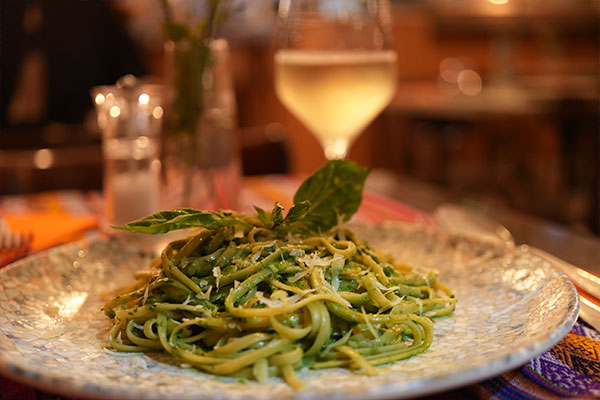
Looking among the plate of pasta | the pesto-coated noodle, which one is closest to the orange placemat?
the plate of pasta

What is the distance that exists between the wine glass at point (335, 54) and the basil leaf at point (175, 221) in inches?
28.6

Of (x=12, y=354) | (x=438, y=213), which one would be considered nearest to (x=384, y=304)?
(x=12, y=354)

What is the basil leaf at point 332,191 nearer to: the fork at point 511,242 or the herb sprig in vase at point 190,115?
the fork at point 511,242

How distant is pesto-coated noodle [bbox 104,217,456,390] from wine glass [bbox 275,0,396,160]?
640 mm

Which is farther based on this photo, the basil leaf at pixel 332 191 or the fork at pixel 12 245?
the fork at pixel 12 245

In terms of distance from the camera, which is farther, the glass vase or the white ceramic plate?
the glass vase

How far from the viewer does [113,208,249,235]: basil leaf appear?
0.78m

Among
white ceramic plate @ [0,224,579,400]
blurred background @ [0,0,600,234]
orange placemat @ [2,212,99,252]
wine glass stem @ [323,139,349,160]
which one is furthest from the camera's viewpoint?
blurred background @ [0,0,600,234]

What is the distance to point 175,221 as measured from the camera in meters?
0.79

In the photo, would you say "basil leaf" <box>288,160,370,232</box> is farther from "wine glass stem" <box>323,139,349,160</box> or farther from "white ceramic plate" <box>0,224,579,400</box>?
"wine glass stem" <box>323,139,349,160</box>

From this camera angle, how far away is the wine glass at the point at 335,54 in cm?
144

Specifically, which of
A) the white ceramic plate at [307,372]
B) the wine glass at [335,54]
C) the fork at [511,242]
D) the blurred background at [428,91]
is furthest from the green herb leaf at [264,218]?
the blurred background at [428,91]

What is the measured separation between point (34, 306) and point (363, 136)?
15.6 ft

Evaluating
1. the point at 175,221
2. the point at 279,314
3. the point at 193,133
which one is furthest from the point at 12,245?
the point at 279,314
